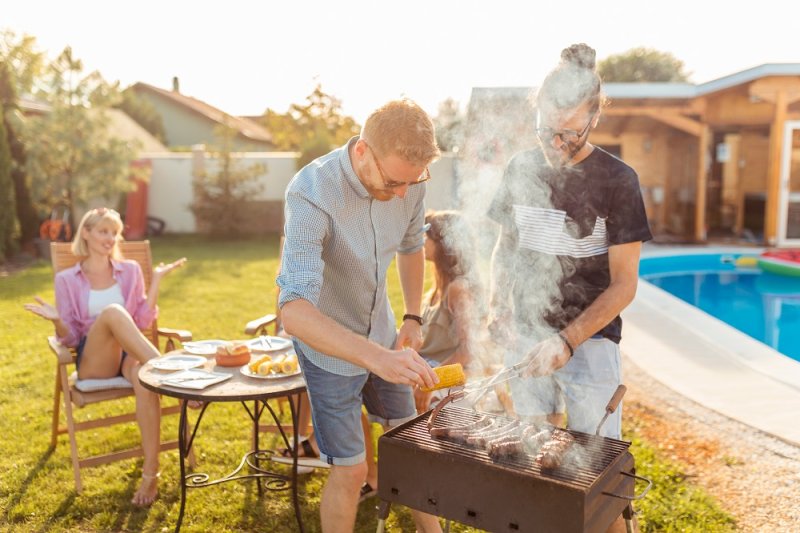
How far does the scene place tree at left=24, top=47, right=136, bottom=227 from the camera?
1180cm

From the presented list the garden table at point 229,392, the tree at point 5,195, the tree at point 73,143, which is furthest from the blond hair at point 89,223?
the tree at point 73,143

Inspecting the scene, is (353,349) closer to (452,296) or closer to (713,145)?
(452,296)

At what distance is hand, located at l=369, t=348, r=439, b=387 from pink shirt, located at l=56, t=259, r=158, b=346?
8.95ft

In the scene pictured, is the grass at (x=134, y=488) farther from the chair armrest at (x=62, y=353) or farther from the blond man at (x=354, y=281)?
the blond man at (x=354, y=281)

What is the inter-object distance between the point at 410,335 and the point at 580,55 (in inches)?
50.1

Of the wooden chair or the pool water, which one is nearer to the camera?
the wooden chair

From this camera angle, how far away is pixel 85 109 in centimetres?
A: 1215

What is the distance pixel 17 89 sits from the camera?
467 inches

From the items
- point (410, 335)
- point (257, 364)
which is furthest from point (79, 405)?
point (410, 335)

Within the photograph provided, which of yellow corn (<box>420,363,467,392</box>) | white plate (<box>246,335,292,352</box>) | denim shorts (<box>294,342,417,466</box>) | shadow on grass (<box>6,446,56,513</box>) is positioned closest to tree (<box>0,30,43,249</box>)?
shadow on grass (<box>6,446,56,513</box>)

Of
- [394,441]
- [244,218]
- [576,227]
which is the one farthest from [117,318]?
[244,218]

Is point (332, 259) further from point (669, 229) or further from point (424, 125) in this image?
point (669, 229)

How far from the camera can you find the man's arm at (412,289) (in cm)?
273

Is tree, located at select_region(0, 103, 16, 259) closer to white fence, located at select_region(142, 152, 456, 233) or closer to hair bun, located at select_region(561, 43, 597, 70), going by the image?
white fence, located at select_region(142, 152, 456, 233)
